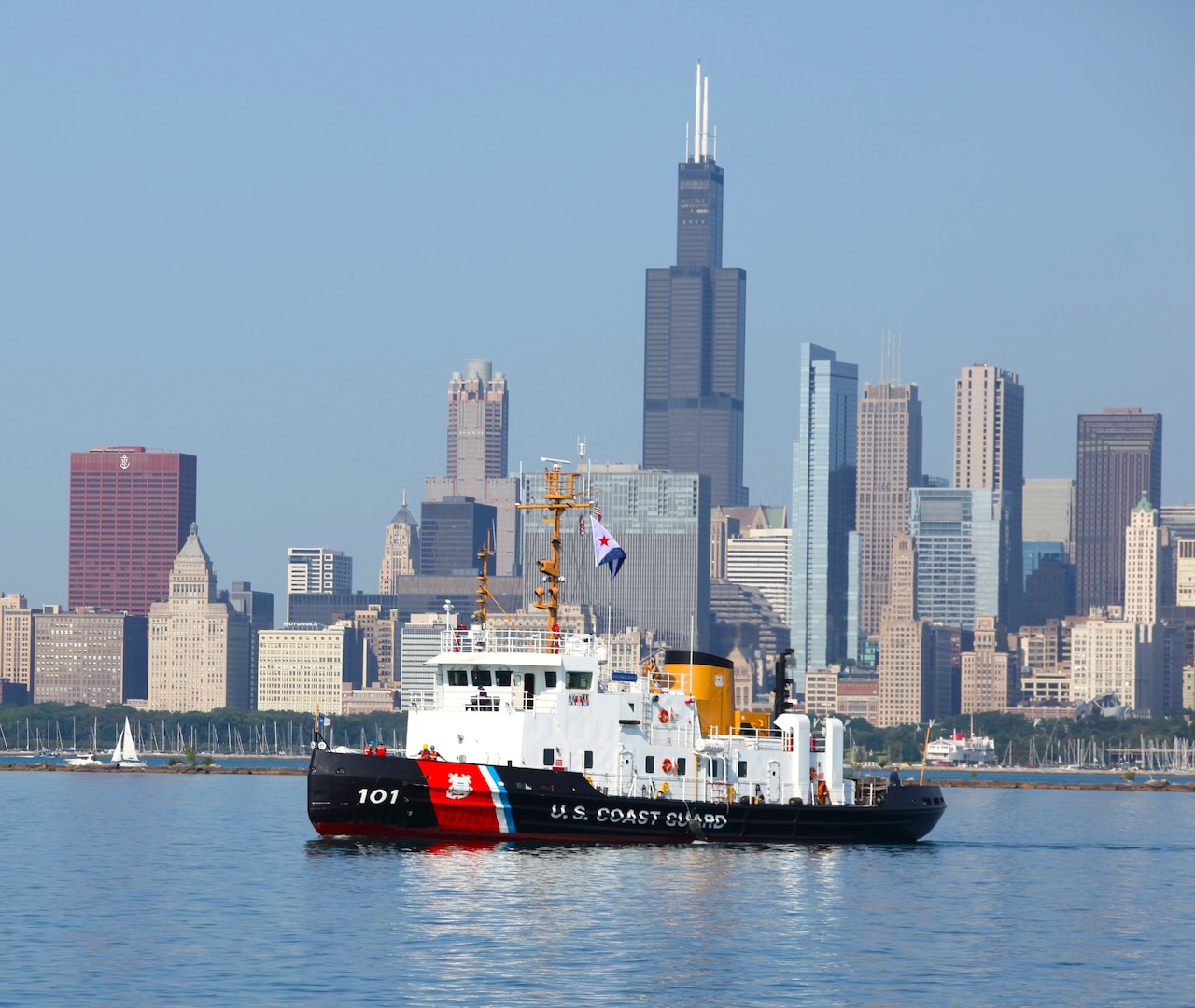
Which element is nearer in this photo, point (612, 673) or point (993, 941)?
point (993, 941)

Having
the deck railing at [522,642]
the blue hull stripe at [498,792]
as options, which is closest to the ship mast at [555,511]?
the deck railing at [522,642]

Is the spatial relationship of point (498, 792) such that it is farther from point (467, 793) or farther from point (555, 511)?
point (555, 511)

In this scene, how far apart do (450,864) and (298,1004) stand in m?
19.7

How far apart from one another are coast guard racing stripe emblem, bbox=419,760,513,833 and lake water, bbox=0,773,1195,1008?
144cm

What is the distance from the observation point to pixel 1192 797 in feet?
608

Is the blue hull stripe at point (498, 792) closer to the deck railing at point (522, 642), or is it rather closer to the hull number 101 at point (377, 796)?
the hull number 101 at point (377, 796)

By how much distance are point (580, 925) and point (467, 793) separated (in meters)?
14.4

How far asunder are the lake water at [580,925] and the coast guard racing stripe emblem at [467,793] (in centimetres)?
144

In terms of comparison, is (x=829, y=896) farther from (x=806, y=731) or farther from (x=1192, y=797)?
(x=1192, y=797)

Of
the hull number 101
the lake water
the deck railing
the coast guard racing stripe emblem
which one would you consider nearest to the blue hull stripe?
the coast guard racing stripe emblem

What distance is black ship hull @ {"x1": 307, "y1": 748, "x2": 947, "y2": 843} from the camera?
66.1 meters

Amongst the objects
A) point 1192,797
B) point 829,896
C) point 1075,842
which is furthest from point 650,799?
point 1192,797

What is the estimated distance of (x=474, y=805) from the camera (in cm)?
6619

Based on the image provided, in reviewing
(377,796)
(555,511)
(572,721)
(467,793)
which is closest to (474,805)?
(467,793)
